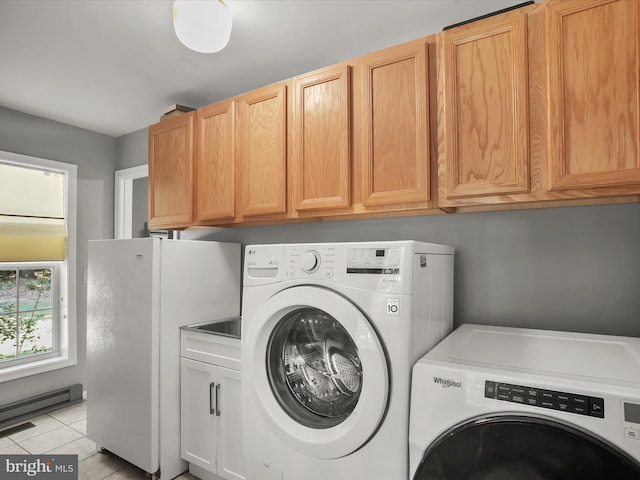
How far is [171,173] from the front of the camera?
2.62 m

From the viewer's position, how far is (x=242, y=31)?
203 centimetres

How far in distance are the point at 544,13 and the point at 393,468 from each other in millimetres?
1705

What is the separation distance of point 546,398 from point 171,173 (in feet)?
7.96

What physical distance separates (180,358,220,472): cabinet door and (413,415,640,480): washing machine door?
53.5 inches

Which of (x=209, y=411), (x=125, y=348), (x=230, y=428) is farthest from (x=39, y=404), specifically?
(x=230, y=428)

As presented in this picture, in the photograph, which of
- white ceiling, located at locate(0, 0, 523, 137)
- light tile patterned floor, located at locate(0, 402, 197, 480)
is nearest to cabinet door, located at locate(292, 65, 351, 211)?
white ceiling, located at locate(0, 0, 523, 137)

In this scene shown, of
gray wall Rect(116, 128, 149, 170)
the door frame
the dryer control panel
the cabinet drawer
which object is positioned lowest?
the cabinet drawer

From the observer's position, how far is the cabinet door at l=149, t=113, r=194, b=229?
8.30 ft

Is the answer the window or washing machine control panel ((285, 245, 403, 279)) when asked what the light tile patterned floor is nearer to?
the window

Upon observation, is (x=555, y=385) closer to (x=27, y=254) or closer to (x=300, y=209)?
(x=300, y=209)

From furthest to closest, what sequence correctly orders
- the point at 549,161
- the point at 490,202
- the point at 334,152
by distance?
the point at 334,152
the point at 490,202
the point at 549,161

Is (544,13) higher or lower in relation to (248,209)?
higher

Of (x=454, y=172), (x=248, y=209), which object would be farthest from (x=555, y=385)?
(x=248, y=209)

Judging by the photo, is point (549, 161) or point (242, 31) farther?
point (242, 31)
